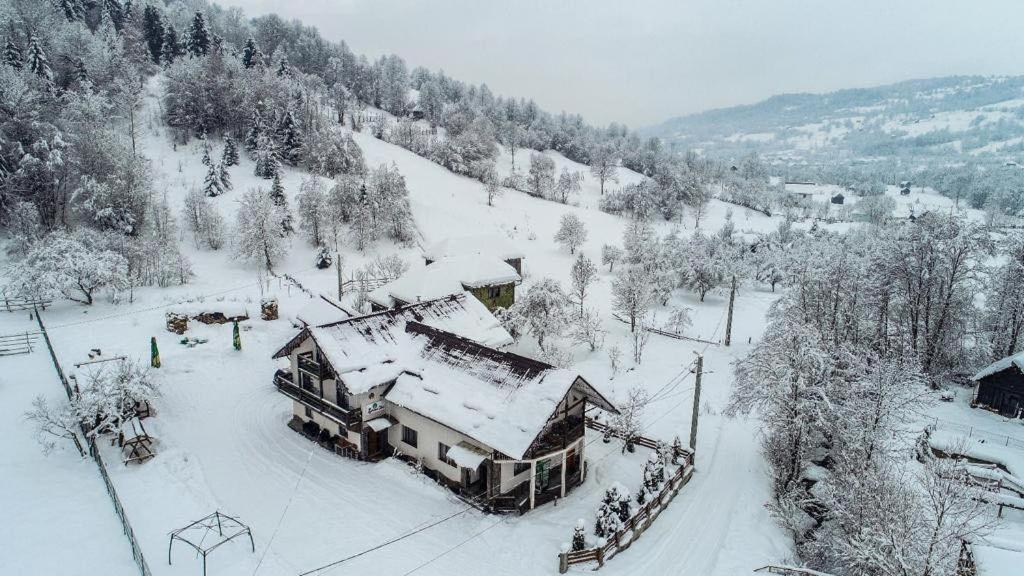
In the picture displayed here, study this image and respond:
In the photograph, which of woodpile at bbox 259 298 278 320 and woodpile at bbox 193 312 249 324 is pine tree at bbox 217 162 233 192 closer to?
woodpile at bbox 259 298 278 320

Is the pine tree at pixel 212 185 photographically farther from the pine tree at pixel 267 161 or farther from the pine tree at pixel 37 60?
the pine tree at pixel 37 60

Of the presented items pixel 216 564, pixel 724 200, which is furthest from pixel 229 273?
pixel 724 200

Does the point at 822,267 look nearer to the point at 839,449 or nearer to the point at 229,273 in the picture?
the point at 839,449

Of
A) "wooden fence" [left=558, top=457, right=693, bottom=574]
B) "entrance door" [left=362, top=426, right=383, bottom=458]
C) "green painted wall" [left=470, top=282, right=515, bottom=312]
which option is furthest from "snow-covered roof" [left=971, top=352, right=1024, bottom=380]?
"entrance door" [left=362, top=426, right=383, bottom=458]

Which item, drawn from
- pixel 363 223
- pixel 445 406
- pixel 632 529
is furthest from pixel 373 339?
pixel 363 223

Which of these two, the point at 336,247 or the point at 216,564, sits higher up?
the point at 336,247

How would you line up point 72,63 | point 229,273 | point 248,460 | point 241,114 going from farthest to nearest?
point 241,114
point 72,63
point 229,273
point 248,460
